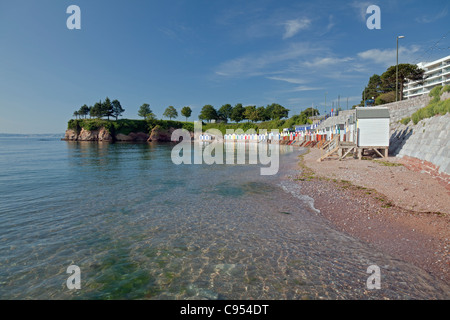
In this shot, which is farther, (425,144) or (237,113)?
(237,113)

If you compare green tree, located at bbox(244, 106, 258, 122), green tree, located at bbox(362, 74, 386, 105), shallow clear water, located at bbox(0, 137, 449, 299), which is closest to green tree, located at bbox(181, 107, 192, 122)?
green tree, located at bbox(244, 106, 258, 122)

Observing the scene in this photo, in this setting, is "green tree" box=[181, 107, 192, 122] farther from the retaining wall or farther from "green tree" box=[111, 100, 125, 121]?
the retaining wall

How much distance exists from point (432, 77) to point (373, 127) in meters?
89.4

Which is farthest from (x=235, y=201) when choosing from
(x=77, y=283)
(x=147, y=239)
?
(x=77, y=283)

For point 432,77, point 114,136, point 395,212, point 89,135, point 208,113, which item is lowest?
point 395,212

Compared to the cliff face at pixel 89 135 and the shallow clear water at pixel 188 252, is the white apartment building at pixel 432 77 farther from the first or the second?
the cliff face at pixel 89 135

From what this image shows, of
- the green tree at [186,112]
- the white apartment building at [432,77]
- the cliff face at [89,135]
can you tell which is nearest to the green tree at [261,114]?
the green tree at [186,112]

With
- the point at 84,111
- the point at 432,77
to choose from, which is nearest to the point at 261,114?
the point at 432,77

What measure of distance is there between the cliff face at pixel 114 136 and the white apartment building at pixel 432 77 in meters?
103

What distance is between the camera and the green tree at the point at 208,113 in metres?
141

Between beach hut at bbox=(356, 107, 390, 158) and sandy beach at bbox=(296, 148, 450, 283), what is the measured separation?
7910 millimetres

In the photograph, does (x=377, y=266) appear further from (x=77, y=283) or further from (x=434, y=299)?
(x=77, y=283)

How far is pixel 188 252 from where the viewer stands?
6.45 metres

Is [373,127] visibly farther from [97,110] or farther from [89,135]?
[97,110]
